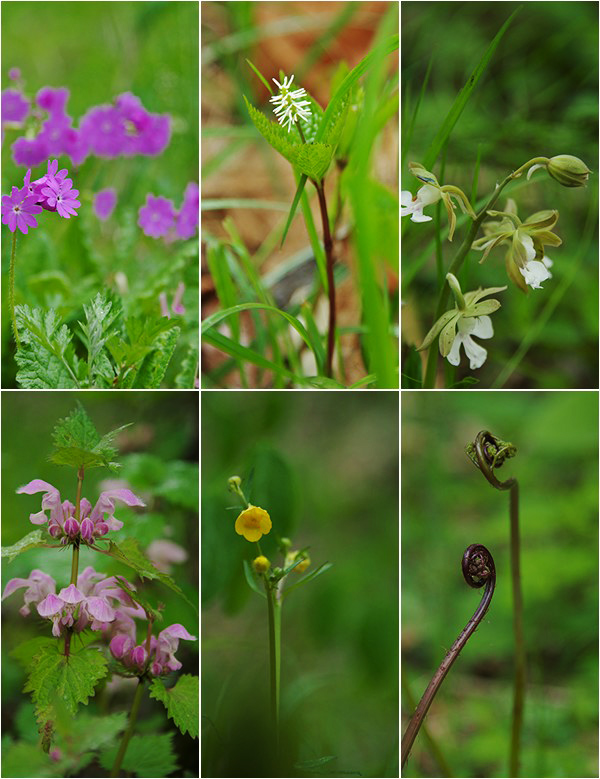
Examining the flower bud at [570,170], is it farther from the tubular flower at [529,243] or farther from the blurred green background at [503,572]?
the blurred green background at [503,572]

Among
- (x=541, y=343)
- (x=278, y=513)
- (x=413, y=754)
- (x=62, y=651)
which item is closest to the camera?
(x=62, y=651)

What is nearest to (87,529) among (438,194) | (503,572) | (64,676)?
(64,676)

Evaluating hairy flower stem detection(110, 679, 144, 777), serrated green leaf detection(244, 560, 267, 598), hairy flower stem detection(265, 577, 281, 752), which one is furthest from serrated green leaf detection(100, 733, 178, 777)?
serrated green leaf detection(244, 560, 267, 598)

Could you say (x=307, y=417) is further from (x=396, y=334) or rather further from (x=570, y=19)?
(x=570, y=19)

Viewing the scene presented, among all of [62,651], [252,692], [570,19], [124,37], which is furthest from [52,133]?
[570,19]

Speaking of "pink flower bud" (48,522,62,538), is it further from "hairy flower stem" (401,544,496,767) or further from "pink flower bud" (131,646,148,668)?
"hairy flower stem" (401,544,496,767)
